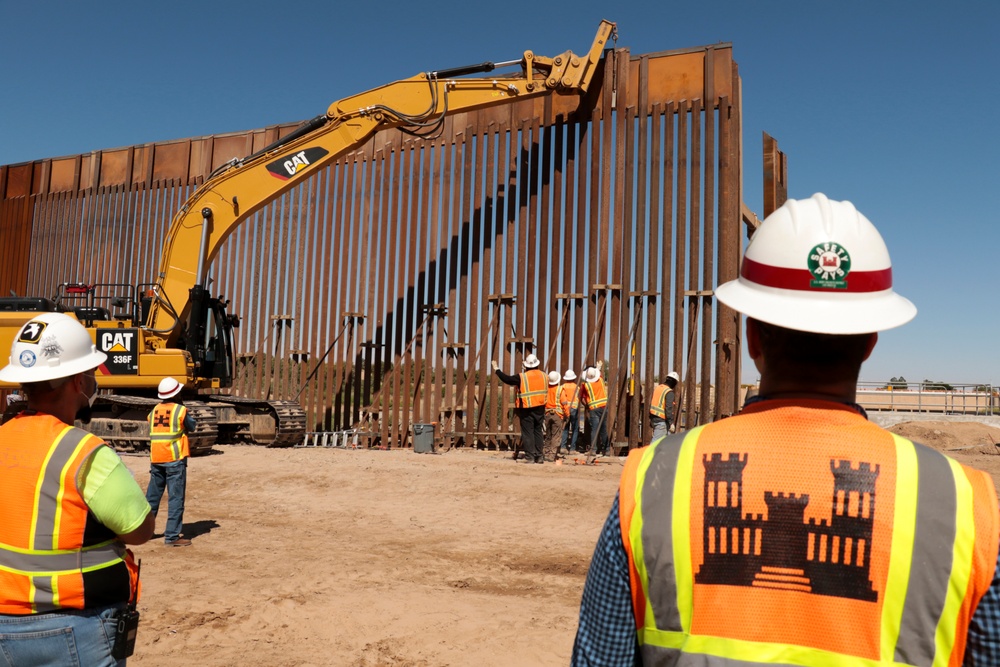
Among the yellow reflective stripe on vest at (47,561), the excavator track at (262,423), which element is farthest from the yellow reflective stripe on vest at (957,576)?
the excavator track at (262,423)

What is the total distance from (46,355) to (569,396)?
14.4 m

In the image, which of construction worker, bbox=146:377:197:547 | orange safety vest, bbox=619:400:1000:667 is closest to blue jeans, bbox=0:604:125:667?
orange safety vest, bbox=619:400:1000:667

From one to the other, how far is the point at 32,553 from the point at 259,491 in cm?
1018

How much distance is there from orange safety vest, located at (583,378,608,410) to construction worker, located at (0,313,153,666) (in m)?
14.3

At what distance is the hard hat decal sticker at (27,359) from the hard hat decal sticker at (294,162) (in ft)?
48.4

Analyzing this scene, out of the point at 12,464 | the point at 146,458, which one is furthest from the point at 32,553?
the point at 146,458

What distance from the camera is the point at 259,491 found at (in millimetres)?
12633

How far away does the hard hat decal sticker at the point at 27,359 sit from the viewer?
9.79ft

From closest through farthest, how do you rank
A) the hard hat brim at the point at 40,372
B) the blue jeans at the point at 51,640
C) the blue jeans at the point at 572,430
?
the blue jeans at the point at 51,640, the hard hat brim at the point at 40,372, the blue jeans at the point at 572,430

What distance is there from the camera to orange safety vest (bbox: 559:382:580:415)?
16.8m

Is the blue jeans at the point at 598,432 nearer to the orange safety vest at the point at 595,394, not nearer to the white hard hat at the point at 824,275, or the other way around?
the orange safety vest at the point at 595,394

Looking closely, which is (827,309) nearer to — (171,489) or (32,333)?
(32,333)

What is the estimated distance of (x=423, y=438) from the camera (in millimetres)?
18031

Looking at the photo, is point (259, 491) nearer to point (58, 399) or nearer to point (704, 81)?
point (58, 399)
